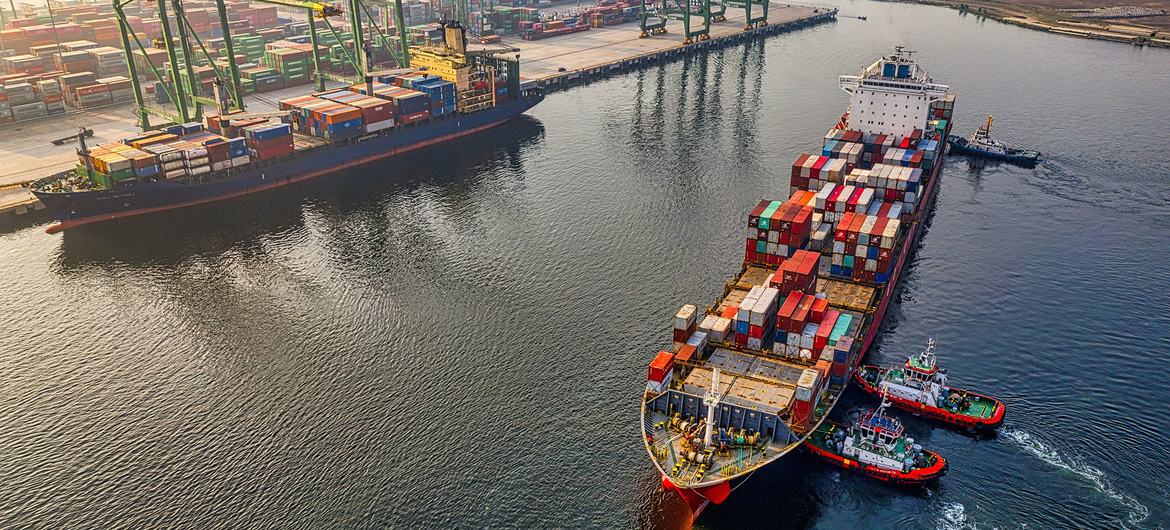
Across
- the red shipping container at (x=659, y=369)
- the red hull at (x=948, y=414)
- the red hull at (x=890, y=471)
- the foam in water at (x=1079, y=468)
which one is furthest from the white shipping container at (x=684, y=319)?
the foam in water at (x=1079, y=468)

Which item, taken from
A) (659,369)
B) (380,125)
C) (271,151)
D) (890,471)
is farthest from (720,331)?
(380,125)

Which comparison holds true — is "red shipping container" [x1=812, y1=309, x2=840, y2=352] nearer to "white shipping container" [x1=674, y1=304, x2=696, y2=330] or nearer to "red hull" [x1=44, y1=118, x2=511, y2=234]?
"white shipping container" [x1=674, y1=304, x2=696, y2=330]

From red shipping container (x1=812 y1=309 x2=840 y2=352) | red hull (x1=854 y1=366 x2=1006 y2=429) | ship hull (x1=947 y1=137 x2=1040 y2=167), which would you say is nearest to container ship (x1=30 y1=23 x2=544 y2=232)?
Result: ship hull (x1=947 y1=137 x2=1040 y2=167)

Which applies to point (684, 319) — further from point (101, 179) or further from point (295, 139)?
point (295, 139)

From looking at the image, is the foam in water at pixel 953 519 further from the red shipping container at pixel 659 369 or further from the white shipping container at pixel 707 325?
the red shipping container at pixel 659 369

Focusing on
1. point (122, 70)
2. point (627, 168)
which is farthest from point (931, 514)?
point (122, 70)

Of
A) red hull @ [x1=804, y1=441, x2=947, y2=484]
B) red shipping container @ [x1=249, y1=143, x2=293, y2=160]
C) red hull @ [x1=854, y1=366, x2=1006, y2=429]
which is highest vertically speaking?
red shipping container @ [x1=249, y1=143, x2=293, y2=160]
